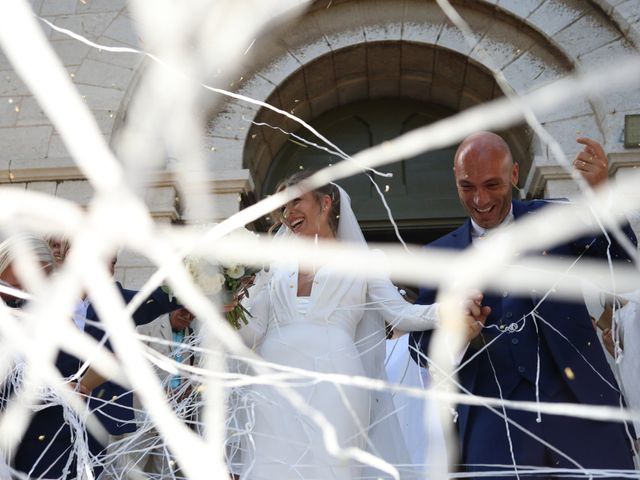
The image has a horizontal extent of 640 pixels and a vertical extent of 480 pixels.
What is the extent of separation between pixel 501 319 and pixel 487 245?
0.91 feet

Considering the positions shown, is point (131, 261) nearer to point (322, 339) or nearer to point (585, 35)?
point (322, 339)

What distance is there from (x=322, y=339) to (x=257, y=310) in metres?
0.35

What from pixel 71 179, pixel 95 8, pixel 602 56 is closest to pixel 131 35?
pixel 95 8

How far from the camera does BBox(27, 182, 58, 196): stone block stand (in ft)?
17.3

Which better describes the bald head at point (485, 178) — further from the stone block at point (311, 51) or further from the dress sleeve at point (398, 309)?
the stone block at point (311, 51)

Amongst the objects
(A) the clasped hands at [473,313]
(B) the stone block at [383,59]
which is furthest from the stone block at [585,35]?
(A) the clasped hands at [473,313]

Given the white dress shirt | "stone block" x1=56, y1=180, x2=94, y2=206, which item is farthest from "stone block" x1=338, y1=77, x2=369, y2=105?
the white dress shirt

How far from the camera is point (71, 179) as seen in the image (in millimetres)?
5305

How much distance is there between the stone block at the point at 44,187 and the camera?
5.28 metres

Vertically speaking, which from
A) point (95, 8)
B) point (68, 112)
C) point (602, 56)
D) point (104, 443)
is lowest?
point (104, 443)

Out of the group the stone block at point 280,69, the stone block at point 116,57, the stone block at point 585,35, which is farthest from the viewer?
the stone block at point 280,69

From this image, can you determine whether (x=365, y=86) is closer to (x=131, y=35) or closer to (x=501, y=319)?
(x=131, y=35)

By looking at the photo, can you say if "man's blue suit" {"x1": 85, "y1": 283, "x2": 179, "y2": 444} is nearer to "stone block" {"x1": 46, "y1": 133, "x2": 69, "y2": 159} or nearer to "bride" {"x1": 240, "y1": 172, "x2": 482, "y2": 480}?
"bride" {"x1": 240, "y1": 172, "x2": 482, "y2": 480}

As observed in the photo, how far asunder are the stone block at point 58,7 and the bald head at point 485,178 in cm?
409
